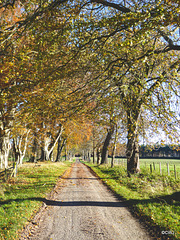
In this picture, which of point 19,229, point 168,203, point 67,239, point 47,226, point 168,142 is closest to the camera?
point 67,239

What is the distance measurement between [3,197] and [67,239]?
4.35 m

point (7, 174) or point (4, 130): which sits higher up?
point (4, 130)

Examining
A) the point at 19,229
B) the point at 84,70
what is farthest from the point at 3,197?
the point at 84,70

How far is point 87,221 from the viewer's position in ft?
18.8

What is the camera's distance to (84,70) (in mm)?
7977

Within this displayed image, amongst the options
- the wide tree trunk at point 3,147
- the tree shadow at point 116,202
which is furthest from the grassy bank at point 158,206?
the wide tree trunk at point 3,147

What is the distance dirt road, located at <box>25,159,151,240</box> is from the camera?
191 inches

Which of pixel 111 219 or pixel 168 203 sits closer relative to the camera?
pixel 111 219

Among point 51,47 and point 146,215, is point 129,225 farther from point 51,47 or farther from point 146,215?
point 51,47

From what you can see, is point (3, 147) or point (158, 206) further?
point (3, 147)

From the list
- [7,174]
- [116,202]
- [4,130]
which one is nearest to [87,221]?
[116,202]

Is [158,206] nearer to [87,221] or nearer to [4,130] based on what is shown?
[87,221]

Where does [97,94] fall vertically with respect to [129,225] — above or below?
above

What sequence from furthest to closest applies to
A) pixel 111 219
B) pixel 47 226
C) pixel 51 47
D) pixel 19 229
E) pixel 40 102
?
pixel 40 102
pixel 51 47
pixel 111 219
pixel 47 226
pixel 19 229
